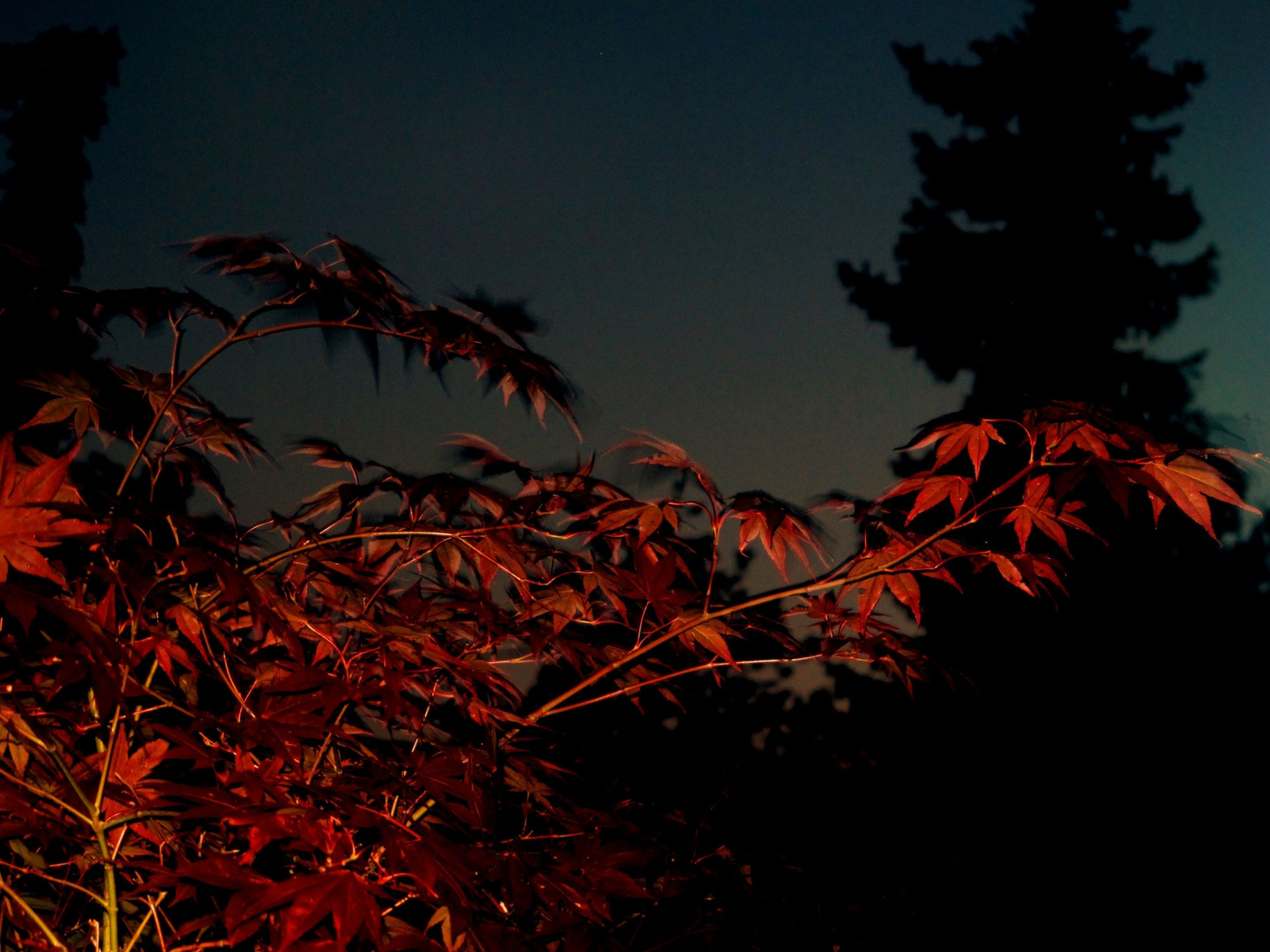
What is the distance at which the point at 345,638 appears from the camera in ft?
6.05

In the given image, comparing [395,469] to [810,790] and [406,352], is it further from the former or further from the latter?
[810,790]

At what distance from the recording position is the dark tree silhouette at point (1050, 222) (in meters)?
7.46

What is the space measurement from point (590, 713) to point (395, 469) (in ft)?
8.74

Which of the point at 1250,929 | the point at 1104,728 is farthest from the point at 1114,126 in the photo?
the point at 1250,929

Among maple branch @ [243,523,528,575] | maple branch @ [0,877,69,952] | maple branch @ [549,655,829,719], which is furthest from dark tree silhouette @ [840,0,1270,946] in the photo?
maple branch @ [0,877,69,952]

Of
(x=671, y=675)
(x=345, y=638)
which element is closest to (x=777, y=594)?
(x=671, y=675)

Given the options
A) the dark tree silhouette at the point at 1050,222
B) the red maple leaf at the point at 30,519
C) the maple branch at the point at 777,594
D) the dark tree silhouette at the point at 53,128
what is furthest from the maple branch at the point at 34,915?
the dark tree silhouette at the point at 1050,222

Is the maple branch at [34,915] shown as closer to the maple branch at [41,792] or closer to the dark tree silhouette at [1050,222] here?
the maple branch at [41,792]

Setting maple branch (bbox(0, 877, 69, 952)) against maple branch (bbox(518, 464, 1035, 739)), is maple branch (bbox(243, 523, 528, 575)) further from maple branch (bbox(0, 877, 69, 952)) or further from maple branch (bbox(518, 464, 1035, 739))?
maple branch (bbox(0, 877, 69, 952))

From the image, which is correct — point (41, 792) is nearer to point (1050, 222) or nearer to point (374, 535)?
point (374, 535)

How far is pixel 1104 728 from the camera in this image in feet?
20.0

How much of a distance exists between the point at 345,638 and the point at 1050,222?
26.6 feet

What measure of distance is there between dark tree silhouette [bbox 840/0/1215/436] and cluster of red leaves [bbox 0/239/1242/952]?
250 inches

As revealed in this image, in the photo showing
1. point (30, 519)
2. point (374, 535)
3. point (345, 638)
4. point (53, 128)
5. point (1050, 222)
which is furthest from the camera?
point (1050, 222)
